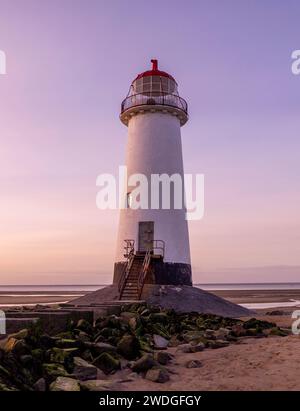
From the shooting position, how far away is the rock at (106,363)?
7711 mm

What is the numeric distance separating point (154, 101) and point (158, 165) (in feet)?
11.4

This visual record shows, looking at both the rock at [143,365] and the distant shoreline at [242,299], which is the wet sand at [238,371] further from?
the distant shoreline at [242,299]

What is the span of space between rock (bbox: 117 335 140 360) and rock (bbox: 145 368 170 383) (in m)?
1.08

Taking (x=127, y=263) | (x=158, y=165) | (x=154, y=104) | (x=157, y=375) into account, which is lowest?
(x=157, y=375)

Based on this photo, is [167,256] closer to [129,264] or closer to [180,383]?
[129,264]

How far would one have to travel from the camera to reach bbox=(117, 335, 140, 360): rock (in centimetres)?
852

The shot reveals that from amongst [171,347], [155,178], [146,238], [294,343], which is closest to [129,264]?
[146,238]

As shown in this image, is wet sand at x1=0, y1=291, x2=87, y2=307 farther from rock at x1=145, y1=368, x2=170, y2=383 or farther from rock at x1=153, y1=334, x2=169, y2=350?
rock at x1=145, y1=368, x2=170, y2=383

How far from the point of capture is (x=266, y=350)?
9.58m

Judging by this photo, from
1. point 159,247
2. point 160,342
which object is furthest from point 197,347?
point 159,247

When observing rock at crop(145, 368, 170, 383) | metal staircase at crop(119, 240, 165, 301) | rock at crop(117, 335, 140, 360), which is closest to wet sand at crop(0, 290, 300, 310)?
metal staircase at crop(119, 240, 165, 301)

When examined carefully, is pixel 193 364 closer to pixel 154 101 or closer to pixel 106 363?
pixel 106 363

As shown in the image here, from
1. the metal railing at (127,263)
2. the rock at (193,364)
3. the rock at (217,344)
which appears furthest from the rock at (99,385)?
the metal railing at (127,263)

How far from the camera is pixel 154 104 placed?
21516 mm
